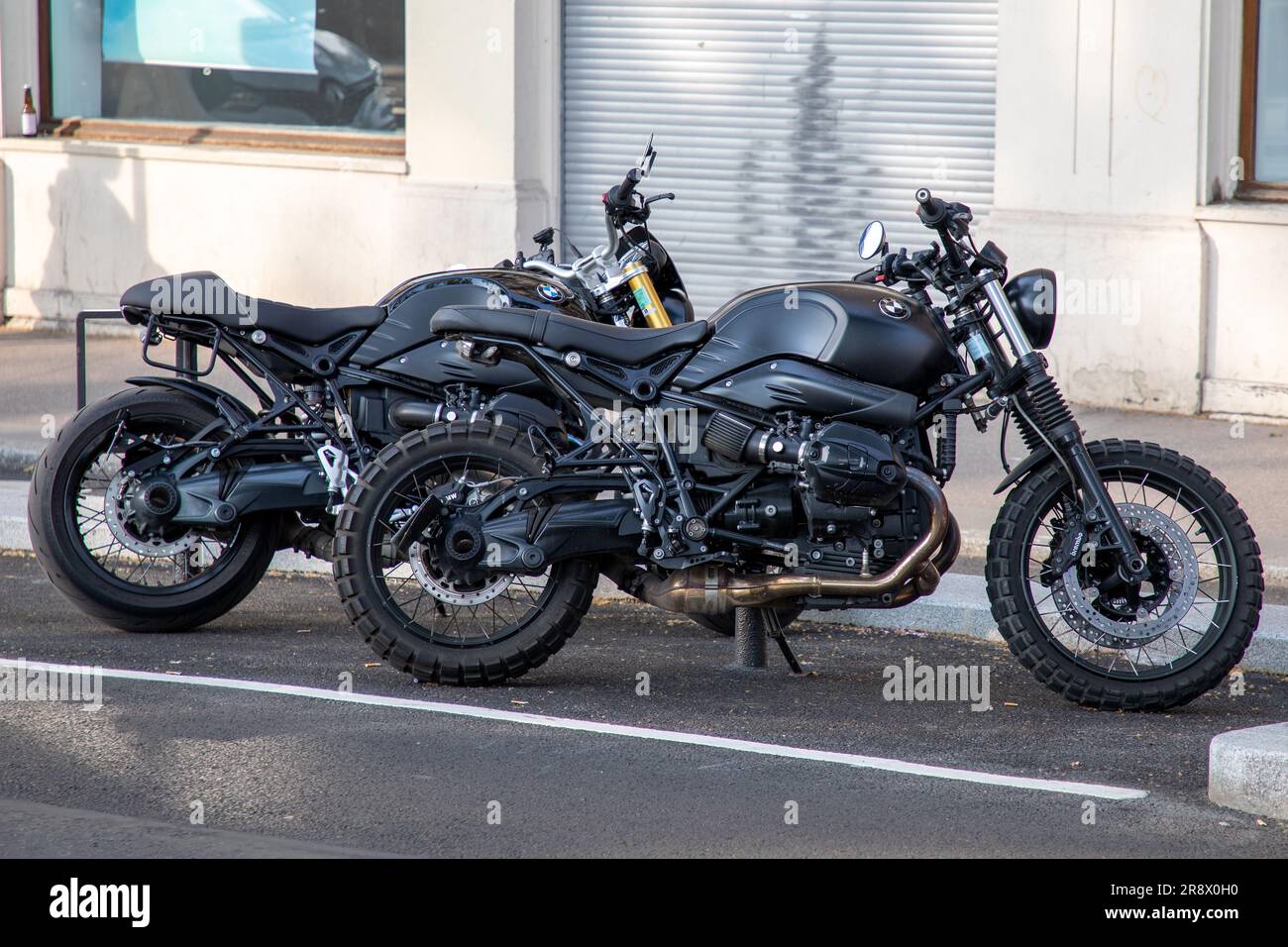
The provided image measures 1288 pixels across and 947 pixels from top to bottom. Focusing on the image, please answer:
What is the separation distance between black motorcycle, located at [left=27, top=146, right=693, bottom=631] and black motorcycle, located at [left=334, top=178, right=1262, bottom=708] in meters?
0.55

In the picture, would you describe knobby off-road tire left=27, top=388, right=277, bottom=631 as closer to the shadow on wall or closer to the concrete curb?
the concrete curb

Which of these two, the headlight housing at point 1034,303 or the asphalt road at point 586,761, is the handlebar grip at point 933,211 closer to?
the headlight housing at point 1034,303

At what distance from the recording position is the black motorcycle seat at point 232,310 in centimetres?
668

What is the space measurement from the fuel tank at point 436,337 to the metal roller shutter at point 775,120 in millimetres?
5692

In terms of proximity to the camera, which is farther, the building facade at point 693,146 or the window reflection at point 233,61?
the window reflection at point 233,61

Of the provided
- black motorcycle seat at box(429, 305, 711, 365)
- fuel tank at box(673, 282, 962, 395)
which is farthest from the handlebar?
fuel tank at box(673, 282, 962, 395)

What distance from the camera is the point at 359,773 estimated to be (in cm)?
527

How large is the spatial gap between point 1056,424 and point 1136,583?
0.55 meters

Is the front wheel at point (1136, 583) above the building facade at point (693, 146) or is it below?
below

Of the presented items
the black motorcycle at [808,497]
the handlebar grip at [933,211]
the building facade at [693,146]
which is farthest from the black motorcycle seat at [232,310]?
the building facade at [693,146]

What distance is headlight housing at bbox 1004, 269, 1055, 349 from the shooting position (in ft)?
19.6

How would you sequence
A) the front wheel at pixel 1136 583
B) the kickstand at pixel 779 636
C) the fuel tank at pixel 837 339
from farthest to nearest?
1. the kickstand at pixel 779 636
2. the fuel tank at pixel 837 339
3. the front wheel at pixel 1136 583
